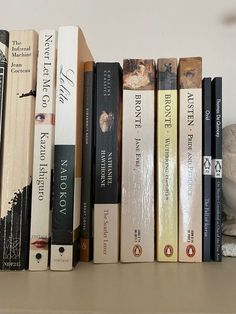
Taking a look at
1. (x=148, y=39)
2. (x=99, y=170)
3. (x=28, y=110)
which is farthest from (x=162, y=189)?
(x=148, y=39)

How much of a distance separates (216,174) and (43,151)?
0.86ft

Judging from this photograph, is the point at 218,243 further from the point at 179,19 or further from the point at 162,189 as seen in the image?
the point at 179,19

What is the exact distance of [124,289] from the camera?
0.39 meters

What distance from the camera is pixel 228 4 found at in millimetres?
744

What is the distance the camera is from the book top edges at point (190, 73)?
501mm

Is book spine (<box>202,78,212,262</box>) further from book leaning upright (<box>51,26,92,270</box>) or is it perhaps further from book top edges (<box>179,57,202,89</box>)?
book leaning upright (<box>51,26,92,270</box>)

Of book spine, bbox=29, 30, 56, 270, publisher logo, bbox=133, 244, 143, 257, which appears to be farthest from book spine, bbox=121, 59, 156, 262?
book spine, bbox=29, 30, 56, 270

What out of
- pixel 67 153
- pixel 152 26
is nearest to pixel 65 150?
pixel 67 153

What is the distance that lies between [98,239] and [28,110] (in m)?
0.22

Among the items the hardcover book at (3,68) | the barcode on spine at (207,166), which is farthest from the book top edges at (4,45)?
the barcode on spine at (207,166)

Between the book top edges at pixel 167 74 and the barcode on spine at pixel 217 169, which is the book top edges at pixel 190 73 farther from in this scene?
the barcode on spine at pixel 217 169

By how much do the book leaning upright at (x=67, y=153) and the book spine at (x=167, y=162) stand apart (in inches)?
4.9

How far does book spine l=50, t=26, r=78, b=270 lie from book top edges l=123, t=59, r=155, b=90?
8 centimetres

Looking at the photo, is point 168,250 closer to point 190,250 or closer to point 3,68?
point 190,250
